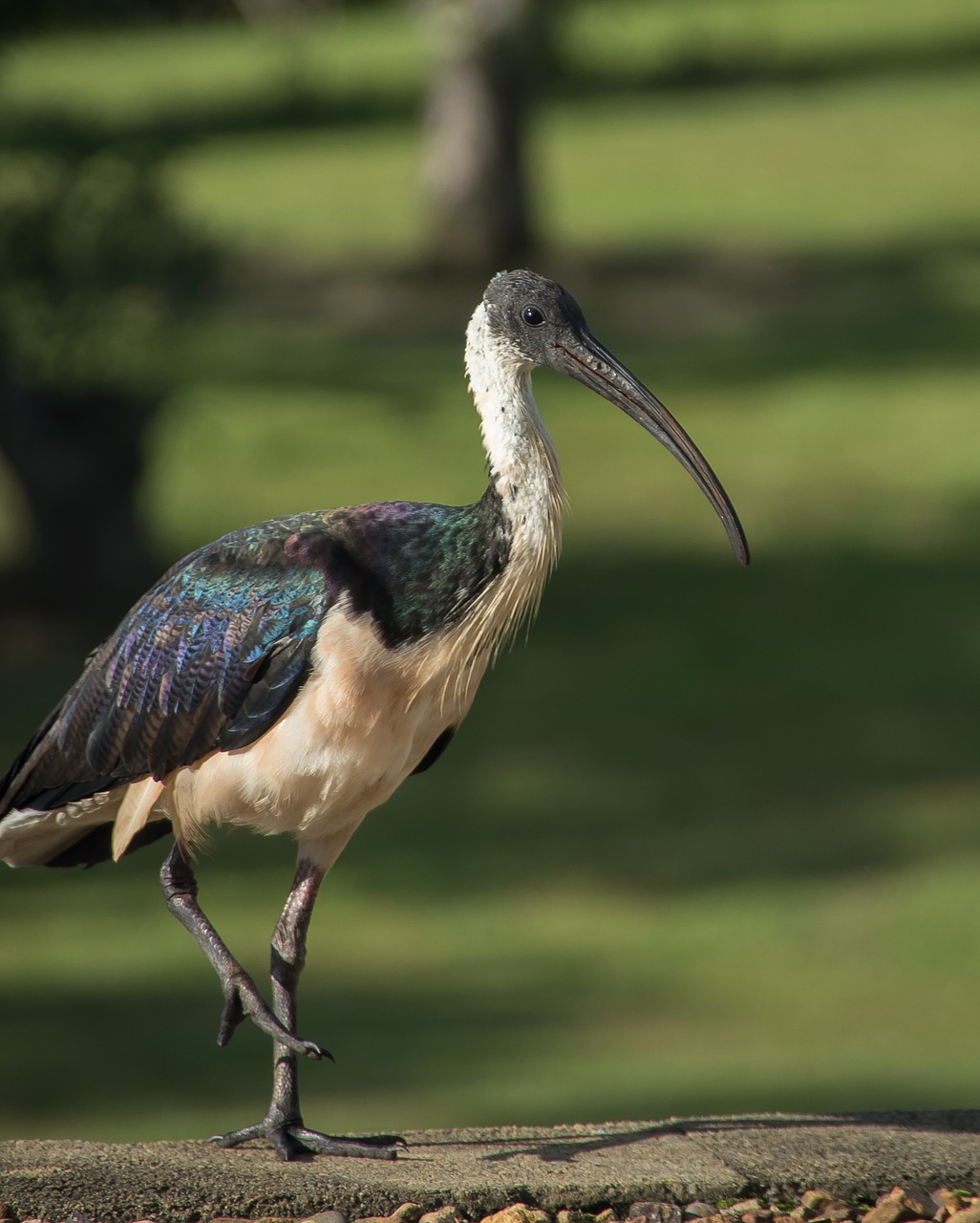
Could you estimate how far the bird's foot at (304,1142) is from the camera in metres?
6.27

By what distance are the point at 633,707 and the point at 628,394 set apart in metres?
11.0

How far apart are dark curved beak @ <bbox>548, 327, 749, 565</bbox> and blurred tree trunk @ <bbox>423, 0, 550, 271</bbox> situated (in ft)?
64.4

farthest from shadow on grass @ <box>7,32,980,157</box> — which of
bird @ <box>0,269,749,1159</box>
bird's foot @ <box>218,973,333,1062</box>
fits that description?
bird's foot @ <box>218,973,333,1062</box>

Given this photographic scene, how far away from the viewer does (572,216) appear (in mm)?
33156

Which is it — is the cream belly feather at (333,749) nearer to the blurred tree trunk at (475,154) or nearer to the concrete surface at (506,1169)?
the concrete surface at (506,1169)

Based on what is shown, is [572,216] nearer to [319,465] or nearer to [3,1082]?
[319,465]

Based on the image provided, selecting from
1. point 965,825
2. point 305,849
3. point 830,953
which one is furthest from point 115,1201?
point 965,825

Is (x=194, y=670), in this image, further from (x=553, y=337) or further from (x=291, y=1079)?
(x=553, y=337)

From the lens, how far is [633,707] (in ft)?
56.1

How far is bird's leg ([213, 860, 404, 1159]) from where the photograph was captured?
630 cm

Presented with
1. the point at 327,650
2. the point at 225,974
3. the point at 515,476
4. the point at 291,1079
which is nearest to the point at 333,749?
the point at 327,650

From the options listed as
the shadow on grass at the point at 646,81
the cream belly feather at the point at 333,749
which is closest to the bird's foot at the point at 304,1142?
the cream belly feather at the point at 333,749

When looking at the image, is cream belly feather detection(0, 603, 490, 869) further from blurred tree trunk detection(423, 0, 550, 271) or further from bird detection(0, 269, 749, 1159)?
blurred tree trunk detection(423, 0, 550, 271)

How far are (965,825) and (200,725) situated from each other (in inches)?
370
